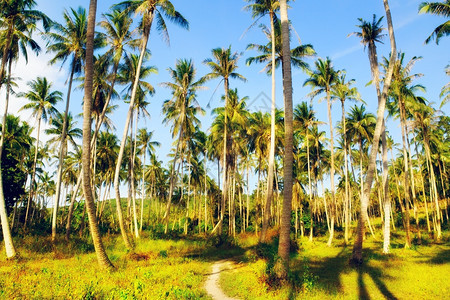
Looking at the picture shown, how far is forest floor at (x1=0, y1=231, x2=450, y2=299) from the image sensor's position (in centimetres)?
847

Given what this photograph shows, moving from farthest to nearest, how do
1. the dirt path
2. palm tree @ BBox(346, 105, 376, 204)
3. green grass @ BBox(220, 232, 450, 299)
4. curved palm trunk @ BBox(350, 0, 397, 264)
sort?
1. palm tree @ BBox(346, 105, 376, 204)
2. curved palm trunk @ BBox(350, 0, 397, 264)
3. the dirt path
4. green grass @ BBox(220, 232, 450, 299)

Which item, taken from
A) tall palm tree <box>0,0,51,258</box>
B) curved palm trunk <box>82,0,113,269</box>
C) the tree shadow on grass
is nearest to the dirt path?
the tree shadow on grass

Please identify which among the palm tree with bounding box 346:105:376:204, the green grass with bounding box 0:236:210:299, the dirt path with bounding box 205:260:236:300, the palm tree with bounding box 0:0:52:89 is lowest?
the dirt path with bounding box 205:260:236:300

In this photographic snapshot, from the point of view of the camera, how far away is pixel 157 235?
950 inches

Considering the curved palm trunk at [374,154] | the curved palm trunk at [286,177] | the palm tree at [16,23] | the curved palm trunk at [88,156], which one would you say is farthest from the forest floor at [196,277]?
the palm tree at [16,23]

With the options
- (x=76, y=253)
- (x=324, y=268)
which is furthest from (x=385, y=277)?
(x=76, y=253)

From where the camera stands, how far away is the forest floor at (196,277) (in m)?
8.47

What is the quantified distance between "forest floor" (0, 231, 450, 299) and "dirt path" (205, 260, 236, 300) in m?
0.05

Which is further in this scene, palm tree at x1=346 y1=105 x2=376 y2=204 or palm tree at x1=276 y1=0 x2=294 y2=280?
palm tree at x1=346 y1=105 x2=376 y2=204

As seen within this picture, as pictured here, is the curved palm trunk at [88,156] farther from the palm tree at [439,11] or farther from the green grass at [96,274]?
the palm tree at [439,11]

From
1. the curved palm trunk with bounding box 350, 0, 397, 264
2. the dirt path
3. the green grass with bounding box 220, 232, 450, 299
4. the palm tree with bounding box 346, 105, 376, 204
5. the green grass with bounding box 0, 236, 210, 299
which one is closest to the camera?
the green grass with bounding box 0, 236, 210, 299

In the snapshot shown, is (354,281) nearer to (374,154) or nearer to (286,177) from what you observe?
(286,177)

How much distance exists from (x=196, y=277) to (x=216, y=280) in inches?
35.2

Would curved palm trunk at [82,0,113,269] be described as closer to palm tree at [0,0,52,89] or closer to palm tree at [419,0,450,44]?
palm tree at [0,0,52,89]
